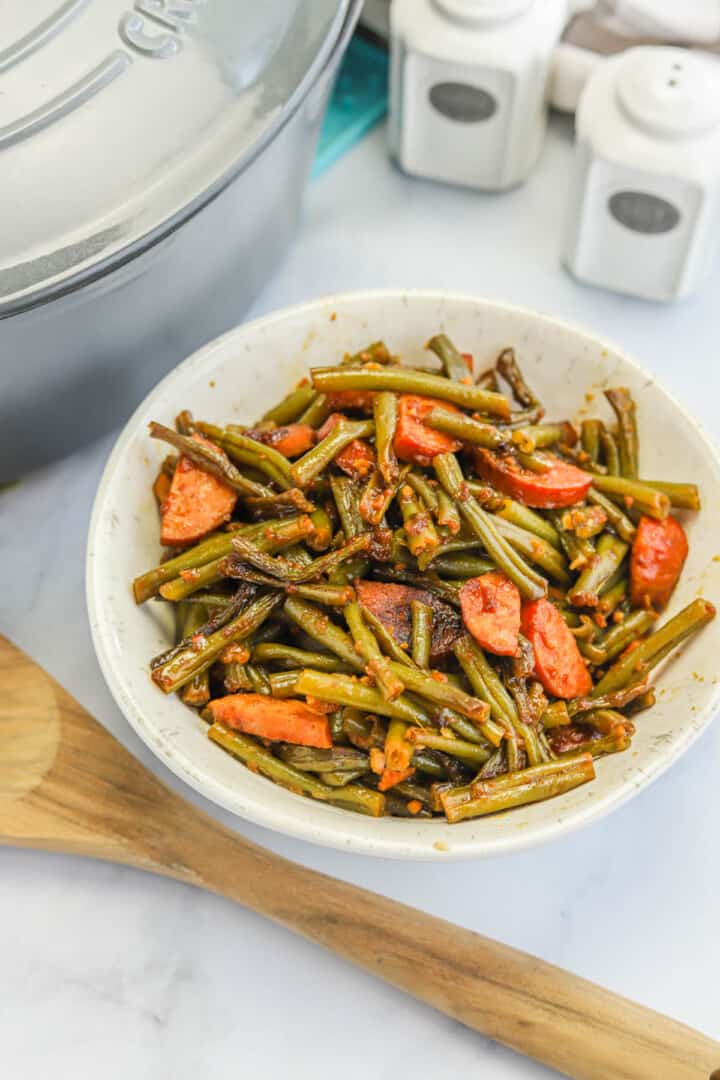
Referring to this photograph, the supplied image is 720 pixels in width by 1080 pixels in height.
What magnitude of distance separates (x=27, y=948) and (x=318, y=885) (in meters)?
0.41

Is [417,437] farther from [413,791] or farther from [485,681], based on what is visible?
[413,791]

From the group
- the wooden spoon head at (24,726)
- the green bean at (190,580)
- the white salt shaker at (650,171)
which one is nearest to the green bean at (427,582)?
the green bean at (190,580)

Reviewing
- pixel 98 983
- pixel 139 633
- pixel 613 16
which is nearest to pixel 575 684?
pixel 139 633

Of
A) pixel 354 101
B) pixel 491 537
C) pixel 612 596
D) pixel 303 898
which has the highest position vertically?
pixel 354 101

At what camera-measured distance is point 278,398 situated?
1.73 meters

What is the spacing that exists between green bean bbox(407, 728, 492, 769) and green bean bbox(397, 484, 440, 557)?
0.22 m

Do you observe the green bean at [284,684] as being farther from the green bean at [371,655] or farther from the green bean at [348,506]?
the green bean at [348,506]

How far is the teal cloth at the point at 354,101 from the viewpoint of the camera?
2262mm

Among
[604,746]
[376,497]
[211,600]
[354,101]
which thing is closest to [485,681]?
[604,746]

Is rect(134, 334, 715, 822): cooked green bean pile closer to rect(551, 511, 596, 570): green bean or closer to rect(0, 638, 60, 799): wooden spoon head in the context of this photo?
rect(551, 511, 596, 570): green bean

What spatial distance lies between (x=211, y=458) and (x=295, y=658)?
288mm

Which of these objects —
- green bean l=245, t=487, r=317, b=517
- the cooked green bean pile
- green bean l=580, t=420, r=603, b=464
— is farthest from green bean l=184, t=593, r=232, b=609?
green bean l=580, t=420, r=603, b=464

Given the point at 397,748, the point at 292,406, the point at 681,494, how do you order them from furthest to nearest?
the point at 292,406
the point at 681,494
the point at 397,748

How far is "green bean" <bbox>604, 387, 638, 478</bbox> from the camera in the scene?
5.30 ft
